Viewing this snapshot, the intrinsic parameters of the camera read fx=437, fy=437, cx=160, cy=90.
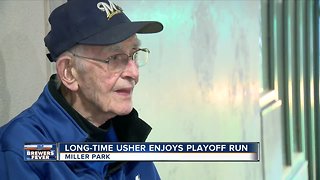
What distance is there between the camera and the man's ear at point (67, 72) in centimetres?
74

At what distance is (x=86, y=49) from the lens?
73cm

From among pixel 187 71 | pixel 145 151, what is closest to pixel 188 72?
pixel 187 71

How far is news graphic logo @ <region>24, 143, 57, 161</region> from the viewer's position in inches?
24.7

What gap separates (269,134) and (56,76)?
3.09 feet

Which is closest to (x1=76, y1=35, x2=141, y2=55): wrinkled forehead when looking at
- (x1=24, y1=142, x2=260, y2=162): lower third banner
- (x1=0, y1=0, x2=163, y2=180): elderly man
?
(x1=0, y1=0, x2=163, y2=180): elderly man

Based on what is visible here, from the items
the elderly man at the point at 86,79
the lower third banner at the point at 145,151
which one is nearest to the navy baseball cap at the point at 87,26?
the elderly man at the point at 86,79

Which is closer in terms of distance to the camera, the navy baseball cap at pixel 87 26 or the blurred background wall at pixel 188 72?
the navy baseball cap at pixel 87 26

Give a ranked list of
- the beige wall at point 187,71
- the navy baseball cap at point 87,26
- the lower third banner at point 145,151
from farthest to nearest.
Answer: the beige wall at point 187,71 < the navy baseball cap at point 87,26 < the lower third banner at point 145,151

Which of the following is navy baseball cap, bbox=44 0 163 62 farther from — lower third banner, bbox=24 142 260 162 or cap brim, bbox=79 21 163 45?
lower third banner, bbox=24 142 260 162

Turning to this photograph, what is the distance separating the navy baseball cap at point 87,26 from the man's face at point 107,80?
2cm

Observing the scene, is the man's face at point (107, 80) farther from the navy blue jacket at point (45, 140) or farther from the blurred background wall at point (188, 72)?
the blurred background wall at point (188, 72)

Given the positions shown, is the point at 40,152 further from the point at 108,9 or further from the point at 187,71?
the point at 187,71

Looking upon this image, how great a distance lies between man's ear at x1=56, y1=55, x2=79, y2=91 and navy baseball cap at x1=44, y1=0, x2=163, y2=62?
14mm

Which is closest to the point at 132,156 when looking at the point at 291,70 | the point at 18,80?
the point at 18,80
